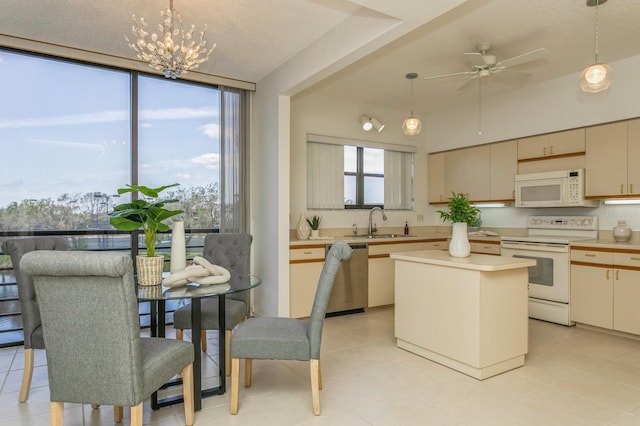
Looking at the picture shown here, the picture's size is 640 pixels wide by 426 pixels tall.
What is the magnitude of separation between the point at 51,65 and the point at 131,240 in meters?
1.79

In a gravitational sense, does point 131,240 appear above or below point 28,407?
above

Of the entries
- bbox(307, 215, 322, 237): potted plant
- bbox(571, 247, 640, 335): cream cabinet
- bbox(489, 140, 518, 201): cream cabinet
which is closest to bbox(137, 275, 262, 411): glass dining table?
bbox(307, 215, 322, 237): potted plant

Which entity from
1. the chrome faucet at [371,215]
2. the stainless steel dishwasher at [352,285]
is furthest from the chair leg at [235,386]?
the chrome faucet at [371,215]

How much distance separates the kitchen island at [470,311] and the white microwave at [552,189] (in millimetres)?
1733

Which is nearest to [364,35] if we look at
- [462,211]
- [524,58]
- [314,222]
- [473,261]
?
[524,58]

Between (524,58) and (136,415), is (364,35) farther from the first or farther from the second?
(136,415)

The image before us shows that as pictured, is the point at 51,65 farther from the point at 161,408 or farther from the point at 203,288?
the point at 161,408

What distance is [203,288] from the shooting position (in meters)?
2.35

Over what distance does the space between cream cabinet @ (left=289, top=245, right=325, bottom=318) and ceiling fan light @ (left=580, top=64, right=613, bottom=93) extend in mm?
2790

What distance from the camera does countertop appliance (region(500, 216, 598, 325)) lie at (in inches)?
161

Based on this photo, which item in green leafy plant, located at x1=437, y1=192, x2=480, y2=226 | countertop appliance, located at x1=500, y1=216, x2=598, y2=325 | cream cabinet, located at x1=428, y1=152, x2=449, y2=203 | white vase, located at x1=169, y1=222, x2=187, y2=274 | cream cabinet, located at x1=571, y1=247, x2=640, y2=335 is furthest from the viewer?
cream cabinet, located at x1=428, y1=152, x2=449, y2=203

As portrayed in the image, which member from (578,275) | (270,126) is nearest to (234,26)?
(270,126)

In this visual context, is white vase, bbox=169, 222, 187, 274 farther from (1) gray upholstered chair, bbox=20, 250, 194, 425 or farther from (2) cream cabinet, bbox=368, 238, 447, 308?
(2) cream cabinet, bbox=368, 238, 447, 308

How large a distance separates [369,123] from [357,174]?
71 cm
